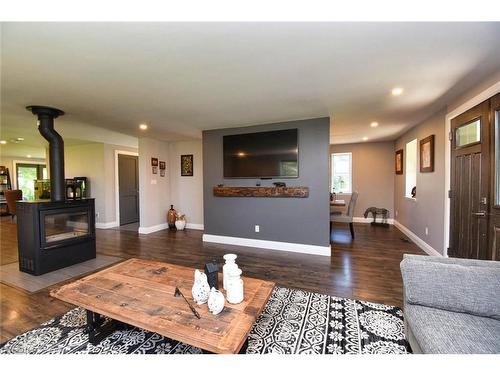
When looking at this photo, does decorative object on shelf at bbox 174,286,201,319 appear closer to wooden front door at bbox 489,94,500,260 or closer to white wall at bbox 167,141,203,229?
wooden front door at bbox 489,94,500,260

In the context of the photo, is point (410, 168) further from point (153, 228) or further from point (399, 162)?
point (153, 228)

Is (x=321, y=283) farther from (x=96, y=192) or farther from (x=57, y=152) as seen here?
(x=96, y=192)

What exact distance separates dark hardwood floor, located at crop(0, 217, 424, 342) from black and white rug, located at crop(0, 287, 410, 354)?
0.23 meters

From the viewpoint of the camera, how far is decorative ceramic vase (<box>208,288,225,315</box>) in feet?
4.29

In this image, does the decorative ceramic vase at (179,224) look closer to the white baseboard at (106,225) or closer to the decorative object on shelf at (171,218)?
the decorative object on shelf at (171,218)

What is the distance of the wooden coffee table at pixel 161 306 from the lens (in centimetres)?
114

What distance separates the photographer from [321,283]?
264 cm

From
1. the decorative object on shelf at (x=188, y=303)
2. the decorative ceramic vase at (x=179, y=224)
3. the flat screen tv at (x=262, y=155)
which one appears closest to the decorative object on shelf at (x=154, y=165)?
the decorative ceramic vase at (x=179, y=224)

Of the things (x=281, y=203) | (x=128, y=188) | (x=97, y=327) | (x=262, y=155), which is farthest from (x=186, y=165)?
(x=97, y=327)

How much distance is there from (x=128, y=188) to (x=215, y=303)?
613 centimetres

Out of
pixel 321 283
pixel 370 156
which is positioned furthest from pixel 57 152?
pixel 370 156

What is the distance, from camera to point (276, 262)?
3361 mm

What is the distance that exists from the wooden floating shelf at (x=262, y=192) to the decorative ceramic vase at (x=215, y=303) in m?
2.70
